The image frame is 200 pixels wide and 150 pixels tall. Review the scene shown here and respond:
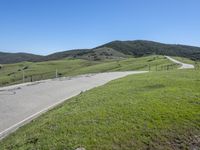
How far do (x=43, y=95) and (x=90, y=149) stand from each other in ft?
30.7

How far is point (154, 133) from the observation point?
6.80m

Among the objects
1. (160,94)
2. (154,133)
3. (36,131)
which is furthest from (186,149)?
(160,94)

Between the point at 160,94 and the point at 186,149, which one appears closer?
the point at 186,149

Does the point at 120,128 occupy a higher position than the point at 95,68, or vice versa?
the point at 120,128

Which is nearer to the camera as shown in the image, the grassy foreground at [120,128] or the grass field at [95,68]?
the grassy foreground at [120,128]

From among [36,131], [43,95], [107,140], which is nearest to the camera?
[107,140]

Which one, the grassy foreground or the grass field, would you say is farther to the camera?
the grass field

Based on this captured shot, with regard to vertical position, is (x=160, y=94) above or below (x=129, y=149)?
above

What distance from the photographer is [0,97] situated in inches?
547

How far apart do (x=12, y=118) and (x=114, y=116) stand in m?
4.00

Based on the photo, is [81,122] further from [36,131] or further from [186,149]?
[186,149]

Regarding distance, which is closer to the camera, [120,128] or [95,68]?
[120,128]

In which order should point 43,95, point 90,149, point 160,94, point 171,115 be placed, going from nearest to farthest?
1. point 90,149
2. point 171,115
3. point 160,94
4. point 43,95

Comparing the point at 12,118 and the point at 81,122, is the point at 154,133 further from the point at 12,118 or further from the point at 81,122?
the point at 12,118
